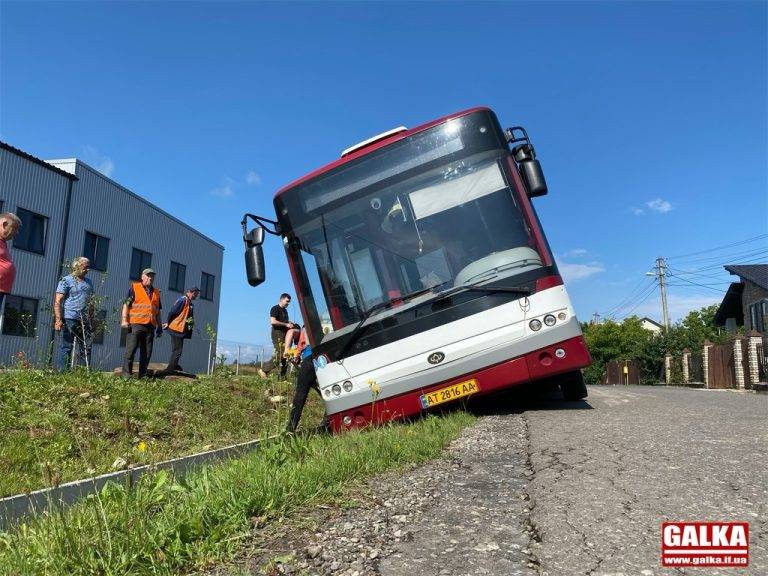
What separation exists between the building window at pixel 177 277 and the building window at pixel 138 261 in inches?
78.9

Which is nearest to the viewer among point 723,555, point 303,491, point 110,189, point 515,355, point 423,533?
point 723,555

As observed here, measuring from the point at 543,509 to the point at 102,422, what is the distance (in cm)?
469

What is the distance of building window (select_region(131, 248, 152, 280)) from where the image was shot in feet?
84.8

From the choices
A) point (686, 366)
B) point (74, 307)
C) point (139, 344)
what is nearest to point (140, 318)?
point (139, 344)

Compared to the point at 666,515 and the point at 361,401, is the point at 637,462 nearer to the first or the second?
the point at 666,515

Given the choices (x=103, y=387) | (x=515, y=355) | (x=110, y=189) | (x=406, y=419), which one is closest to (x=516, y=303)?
(x=515, y=355)

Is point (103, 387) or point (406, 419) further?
point (103, 387)

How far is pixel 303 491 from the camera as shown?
248 centimetres

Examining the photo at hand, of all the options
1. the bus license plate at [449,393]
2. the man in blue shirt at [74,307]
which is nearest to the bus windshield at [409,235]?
the bus license plate at [449,393]

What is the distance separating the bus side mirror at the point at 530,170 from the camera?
5984mm

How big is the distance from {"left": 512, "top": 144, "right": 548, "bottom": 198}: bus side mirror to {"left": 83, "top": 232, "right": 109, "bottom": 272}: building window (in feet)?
69.8

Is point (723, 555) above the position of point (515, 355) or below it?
below

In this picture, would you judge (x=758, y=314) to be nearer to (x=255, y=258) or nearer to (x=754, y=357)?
(x=754, y=357)

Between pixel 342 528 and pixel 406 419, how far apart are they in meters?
3.69
